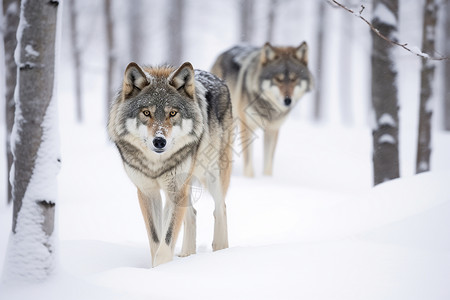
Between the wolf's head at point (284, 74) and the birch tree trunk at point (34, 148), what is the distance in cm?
513

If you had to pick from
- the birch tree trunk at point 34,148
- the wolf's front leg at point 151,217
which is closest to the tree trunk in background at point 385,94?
the wolf's front leg at point 151,217

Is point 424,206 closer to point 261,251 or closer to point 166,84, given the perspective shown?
point 261,251

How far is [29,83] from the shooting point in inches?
94.7

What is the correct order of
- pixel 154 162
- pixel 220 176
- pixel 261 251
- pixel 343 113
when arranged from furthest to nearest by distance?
pixel 343 113 < pixel 220 176 < pixel 154 162 < pixel 261 251

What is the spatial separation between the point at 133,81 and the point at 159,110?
1.16 ft

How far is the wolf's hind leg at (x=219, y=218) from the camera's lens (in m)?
4.10

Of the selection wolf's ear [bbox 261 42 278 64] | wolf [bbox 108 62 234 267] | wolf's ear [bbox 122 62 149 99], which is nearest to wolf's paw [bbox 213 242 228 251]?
wolf [bbox 108 62 234 267]

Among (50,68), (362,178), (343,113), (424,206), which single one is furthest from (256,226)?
(343,113)

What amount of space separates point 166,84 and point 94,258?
1502mm

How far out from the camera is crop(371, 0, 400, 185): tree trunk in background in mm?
5027

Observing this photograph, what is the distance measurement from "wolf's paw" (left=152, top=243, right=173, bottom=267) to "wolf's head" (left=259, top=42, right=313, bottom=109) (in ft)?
14.0

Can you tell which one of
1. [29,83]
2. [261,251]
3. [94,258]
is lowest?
[94,258]

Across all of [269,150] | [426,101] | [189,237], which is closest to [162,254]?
[189,237]

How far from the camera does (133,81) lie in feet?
11.1
